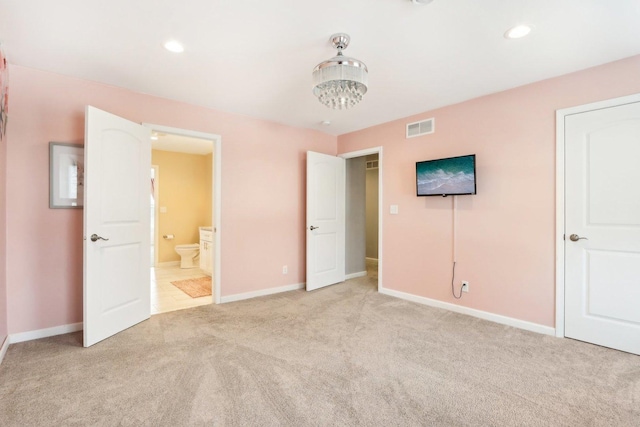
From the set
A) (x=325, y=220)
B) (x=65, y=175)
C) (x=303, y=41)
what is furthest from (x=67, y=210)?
(x=325, y=220)

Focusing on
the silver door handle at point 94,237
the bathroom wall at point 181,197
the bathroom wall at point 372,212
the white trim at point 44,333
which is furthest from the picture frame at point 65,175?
the bathroom wall at point 372,212

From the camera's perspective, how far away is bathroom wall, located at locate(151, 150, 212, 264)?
20.7ft

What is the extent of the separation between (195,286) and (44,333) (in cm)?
202

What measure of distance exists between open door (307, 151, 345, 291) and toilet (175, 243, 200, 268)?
303 centimetres

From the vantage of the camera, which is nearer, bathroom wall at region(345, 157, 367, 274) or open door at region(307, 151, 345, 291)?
open door at region(307, 151, 345, 291)

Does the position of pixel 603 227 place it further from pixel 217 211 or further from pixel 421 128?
pixel 217 211

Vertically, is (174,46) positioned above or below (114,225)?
above

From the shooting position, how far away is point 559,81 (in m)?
2.75

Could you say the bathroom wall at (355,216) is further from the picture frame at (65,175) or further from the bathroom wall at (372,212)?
the picture frame at (65,175)

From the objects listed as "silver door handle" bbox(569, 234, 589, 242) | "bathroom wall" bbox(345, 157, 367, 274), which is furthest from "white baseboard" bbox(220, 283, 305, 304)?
"silver door handle" bbox(569, 234, 589, 242)

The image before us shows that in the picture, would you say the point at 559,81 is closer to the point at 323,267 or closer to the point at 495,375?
the point at 495,375

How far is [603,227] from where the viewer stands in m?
2.55

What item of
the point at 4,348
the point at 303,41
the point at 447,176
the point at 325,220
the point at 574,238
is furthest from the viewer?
the point at 325,220

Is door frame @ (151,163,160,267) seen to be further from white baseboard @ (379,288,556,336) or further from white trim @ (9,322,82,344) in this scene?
white baseboard @ (379,288,556,336)
